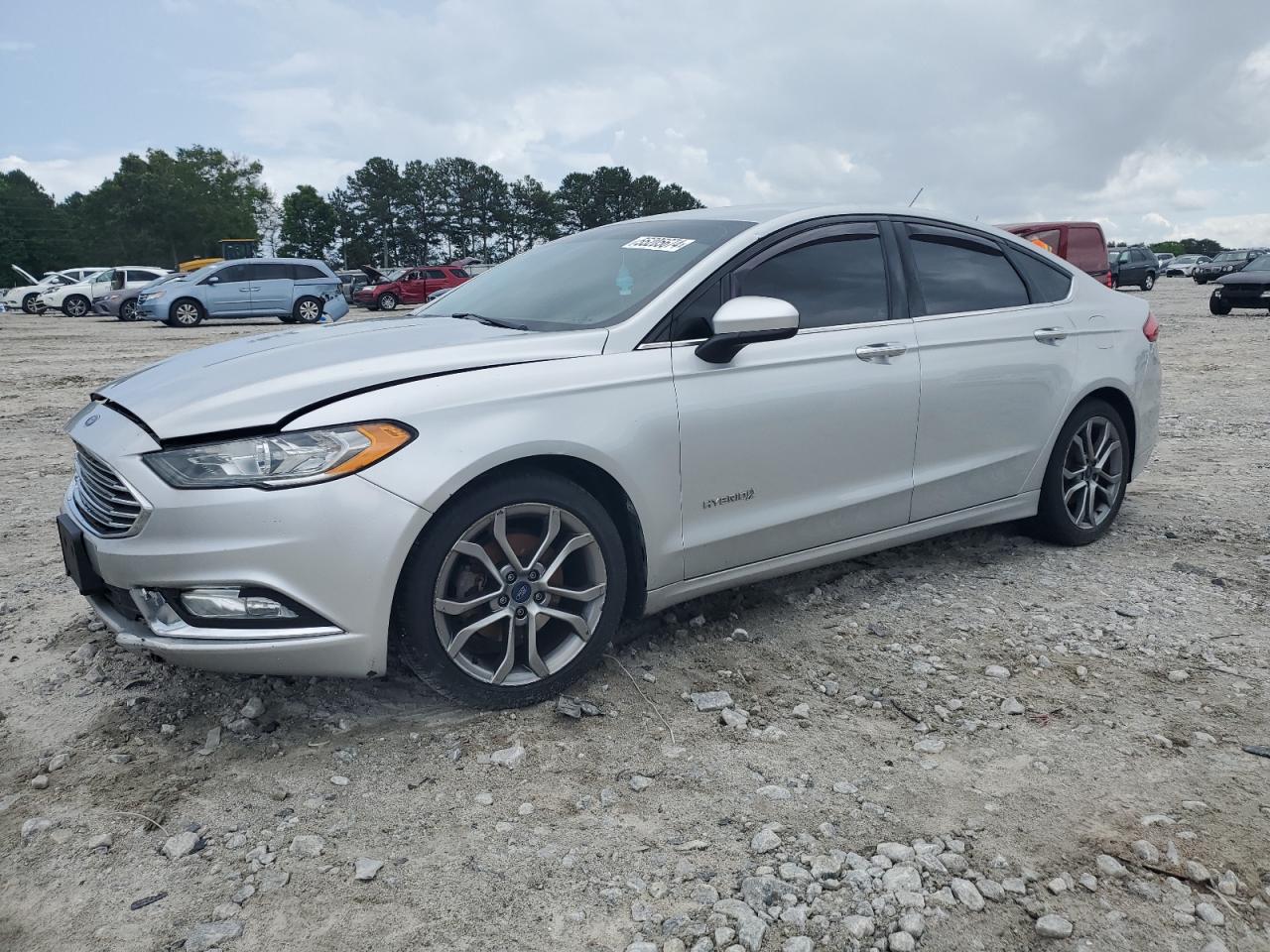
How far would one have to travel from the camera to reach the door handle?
3729 millimetres

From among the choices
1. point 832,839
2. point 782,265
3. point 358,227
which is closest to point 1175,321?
point 782,265

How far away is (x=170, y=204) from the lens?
78375 mm

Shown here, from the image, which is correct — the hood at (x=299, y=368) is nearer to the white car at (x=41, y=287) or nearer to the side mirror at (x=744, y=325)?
the side mirror at (x=744, y=325)

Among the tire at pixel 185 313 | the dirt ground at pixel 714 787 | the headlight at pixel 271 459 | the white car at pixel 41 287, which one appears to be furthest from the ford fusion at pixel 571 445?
the white car at pixel 41 287

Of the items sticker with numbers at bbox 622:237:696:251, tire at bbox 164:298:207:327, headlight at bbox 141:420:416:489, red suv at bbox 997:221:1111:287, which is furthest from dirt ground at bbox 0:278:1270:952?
tire at bbox 164:298:207:327

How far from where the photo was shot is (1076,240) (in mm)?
18062

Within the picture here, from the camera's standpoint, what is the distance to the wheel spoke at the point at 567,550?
3023 millimetres

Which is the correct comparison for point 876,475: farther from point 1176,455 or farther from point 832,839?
point 1176,455

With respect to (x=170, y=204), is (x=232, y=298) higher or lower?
lower

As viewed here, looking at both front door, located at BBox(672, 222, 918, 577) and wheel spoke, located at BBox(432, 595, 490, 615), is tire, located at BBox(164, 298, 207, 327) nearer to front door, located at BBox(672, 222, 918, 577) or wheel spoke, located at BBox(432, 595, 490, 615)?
front door, located at BBox(672, 222, 918, 577)

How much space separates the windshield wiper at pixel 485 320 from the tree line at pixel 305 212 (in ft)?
274

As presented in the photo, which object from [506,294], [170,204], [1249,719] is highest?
[170,204]

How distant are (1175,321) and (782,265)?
19628 millimetres

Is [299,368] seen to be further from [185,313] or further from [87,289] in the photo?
[87,289]
